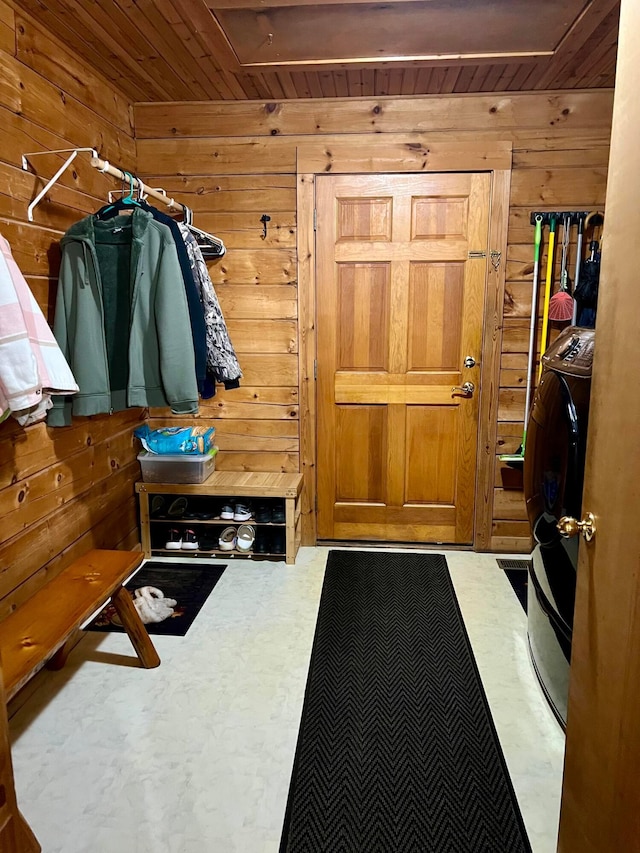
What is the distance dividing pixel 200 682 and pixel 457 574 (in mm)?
1466

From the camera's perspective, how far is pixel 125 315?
2391mm

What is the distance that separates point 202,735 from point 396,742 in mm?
617

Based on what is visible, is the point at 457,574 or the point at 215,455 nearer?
the point at 457,574

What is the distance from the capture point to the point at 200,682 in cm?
207

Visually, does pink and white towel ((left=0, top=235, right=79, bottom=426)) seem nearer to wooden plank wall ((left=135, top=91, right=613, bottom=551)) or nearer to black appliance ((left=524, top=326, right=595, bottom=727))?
wooden plank wall ((left=135, top=91, right=613, bottom=551))

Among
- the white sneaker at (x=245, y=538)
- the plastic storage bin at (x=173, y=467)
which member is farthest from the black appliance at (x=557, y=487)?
the plastic storage bin at (x=173, y=467)

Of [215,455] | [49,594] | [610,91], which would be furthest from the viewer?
[215,455]

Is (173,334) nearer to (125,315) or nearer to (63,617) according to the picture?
(125,315)

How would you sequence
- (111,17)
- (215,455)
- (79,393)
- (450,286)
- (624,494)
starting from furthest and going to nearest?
(215,455) < (450,286) < (79,393) < (111,17) < (624,494)

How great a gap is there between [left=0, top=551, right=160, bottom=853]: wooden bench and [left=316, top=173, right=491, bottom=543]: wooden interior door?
56.0 inches

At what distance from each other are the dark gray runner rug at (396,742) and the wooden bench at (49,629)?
0.64 m

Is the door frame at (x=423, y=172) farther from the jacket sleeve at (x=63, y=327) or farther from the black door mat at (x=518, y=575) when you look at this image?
the jacket sleeve at (x=63, y=327)

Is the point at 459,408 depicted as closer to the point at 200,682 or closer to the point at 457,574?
the point at 457,574

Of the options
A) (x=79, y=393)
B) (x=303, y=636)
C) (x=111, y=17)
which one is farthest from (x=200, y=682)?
(x=111, y=17)
